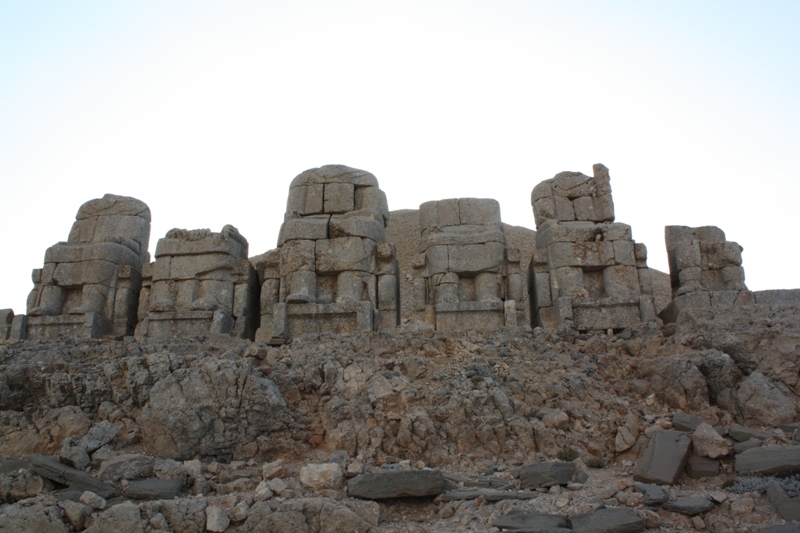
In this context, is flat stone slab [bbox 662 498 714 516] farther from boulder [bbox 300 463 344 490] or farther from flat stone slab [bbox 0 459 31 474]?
flat stone slab [bbox 0 459 31 474]

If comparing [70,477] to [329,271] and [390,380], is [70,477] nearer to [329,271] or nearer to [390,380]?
[390,380]

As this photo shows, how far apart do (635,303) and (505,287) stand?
82.6 inches

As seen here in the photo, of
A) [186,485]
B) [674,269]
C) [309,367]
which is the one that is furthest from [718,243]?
[186,485]

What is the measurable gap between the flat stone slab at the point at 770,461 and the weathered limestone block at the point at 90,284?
967cm

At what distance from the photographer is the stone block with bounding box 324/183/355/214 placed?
13.0 metres

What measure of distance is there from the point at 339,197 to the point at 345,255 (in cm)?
151

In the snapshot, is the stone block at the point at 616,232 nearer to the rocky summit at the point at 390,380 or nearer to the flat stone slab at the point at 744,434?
the rocky summit at the point at 390,380

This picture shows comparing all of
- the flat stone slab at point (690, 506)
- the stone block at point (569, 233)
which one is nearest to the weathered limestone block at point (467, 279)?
the stone block at point (569, 233)

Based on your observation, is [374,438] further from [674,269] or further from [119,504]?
[674,269]

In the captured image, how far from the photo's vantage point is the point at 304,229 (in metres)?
12.2

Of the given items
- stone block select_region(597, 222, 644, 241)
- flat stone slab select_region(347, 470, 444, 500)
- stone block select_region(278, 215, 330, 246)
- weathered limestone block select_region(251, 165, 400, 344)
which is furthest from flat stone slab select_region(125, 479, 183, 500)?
stone block select_region(597, 222, 644, 241)

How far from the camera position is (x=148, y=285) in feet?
41.1

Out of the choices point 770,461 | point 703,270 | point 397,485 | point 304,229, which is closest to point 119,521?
point 397,485

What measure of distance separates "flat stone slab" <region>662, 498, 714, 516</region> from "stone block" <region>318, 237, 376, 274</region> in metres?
6.88
